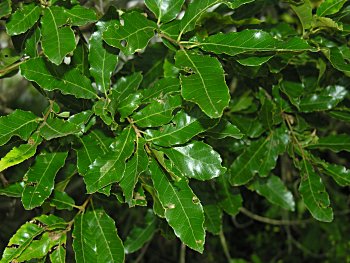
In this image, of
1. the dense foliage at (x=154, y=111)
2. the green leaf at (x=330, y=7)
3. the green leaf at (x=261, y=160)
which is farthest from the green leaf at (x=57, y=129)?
the green leaf at (x=330, y=7)

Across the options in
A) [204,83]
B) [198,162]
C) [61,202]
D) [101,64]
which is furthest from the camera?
[61,202]

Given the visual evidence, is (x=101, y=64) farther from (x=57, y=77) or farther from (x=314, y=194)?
(x=314, y=194)

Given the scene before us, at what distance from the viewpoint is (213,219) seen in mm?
1737

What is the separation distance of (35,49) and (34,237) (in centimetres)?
46

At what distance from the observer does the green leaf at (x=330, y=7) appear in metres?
1.37

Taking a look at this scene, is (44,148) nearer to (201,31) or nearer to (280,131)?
(201,31)

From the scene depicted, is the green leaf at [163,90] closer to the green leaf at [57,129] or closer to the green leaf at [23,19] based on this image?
the green leaf at [57,129]

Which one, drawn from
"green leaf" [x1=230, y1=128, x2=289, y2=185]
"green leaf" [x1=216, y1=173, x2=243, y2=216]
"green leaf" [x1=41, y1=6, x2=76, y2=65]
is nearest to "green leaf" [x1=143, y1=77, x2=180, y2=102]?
"green leaf" [x1=41, y1=6, x2=76, y2=65]

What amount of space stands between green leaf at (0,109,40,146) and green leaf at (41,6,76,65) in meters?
0.16

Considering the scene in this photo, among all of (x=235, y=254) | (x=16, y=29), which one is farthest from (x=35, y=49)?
(x=235, y=254)

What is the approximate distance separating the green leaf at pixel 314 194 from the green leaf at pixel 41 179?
0.67m

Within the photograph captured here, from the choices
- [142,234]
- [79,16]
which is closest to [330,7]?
[79,16]

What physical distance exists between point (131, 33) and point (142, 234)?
0.88m

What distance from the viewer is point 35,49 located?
1.30 meters
